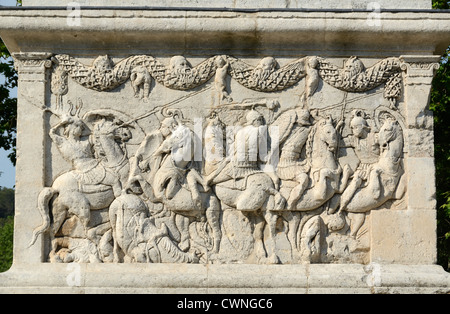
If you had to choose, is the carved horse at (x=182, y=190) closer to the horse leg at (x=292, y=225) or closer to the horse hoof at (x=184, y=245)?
the horse hoof at (x=184, y=245)

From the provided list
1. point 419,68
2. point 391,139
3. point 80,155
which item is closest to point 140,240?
point 80,155

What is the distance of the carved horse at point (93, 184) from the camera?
Answer: 8602mm

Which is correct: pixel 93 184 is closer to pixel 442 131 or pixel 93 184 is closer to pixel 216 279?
pixel 216 279

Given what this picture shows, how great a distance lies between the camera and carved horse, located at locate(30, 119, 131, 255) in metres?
8.60

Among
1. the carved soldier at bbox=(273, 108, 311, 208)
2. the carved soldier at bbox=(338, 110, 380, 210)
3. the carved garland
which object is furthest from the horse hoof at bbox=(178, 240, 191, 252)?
the carved soldier at bbox=(338, 110, 380, 210)

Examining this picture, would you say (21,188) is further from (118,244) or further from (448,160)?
(448,160)

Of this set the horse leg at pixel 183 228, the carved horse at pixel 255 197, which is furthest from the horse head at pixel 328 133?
the horse leg at pixel 183 228

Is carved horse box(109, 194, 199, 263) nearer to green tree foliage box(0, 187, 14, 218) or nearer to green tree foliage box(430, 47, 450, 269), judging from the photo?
green tree foliage box(430, 47, 450, 269)

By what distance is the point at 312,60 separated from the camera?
8859 mm

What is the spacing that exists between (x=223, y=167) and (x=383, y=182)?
1.79 metres

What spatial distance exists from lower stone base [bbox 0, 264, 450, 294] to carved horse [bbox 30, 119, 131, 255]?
0.41 metres

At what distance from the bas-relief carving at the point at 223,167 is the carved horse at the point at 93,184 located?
1cm

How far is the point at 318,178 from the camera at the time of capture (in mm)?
8703
